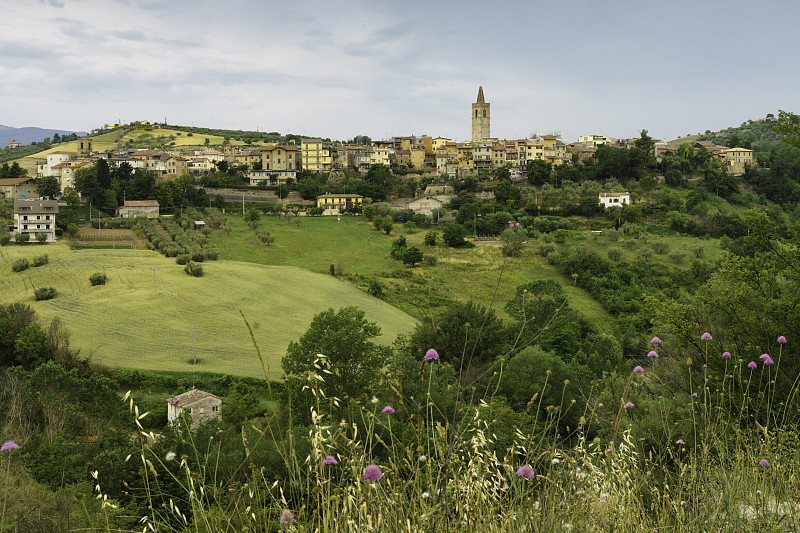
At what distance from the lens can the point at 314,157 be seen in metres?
73.4

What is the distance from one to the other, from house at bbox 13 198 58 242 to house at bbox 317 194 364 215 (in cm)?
2309

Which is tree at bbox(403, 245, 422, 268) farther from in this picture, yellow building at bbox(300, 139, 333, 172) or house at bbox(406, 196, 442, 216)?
yellow building at bbox(300, 139, 333, 172)

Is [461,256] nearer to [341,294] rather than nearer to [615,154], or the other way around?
[341,294]

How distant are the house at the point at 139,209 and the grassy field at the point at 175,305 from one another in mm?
12078

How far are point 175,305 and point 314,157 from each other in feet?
158

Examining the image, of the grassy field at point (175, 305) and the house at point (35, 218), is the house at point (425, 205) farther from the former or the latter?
the house at point (35, 218)

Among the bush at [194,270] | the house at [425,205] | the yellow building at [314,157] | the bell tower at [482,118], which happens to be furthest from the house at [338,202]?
the bell tower at [482,118]

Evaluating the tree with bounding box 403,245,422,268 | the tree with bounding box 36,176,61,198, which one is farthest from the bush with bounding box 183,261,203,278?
the tree with bounding box 36,176,61,198

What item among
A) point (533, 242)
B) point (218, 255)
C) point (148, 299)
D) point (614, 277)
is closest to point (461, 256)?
point (533, 242)

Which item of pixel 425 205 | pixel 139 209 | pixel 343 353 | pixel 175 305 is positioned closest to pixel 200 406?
pixel 343 353

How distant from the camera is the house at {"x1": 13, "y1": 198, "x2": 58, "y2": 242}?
134 feet

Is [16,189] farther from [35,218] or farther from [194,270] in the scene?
[194,270]

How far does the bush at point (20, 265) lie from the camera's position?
31522 mm

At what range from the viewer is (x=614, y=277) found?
37656 millimetres
